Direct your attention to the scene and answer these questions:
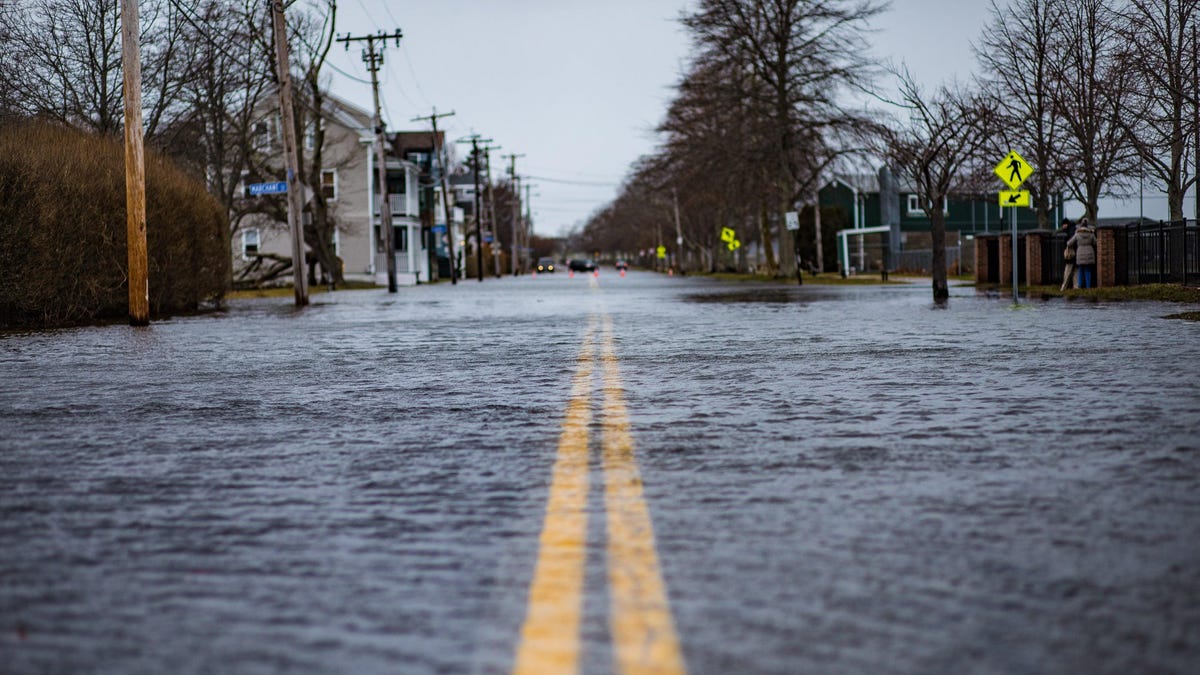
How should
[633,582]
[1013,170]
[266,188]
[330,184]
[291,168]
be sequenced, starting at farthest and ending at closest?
[330,184] → [291,168] → [266,188] → [1013,170] → [633,582]

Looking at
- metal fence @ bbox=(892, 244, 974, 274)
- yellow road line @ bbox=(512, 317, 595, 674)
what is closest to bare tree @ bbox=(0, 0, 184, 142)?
yellow road line @ bbox=(512, 317, 595, 674)

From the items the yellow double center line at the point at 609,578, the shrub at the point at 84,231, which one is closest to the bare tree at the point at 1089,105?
the shrub at the point at 84,231

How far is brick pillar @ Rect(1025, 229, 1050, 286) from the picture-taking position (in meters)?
38.0

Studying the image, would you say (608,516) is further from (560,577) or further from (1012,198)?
(1012,198)

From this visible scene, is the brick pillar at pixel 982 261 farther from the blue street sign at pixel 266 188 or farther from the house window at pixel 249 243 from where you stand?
the house window at pixel 249 243

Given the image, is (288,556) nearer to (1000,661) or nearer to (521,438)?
(1000,661)

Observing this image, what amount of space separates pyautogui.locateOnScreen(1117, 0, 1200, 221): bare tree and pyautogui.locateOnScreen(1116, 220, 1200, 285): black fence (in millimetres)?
1889

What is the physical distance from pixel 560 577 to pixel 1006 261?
37.6 m

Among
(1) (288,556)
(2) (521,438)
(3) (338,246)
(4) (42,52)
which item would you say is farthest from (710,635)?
(3) (338,246)

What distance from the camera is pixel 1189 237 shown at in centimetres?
3169

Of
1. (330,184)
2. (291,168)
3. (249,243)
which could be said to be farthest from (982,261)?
(330,184)

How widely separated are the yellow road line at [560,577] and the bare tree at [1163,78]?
2542 cm

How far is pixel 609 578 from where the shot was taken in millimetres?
4512

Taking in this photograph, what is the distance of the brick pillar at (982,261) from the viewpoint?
139ft
